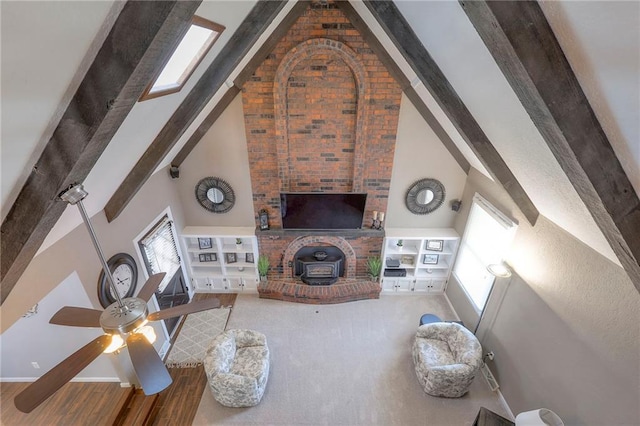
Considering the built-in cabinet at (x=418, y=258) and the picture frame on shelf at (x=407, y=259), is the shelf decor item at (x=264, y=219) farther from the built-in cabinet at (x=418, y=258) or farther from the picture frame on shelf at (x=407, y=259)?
the picture frame on shelf at (x=407, y=259)

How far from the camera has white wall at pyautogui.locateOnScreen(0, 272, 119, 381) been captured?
4309 mm

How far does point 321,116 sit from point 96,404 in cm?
522

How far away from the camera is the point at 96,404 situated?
165 inches

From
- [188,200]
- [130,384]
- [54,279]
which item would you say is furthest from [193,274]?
[54,279]

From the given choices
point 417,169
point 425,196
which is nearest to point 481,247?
point 425,196

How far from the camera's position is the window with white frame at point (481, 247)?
4422 millimetres

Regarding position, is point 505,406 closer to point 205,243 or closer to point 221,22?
point 205,243

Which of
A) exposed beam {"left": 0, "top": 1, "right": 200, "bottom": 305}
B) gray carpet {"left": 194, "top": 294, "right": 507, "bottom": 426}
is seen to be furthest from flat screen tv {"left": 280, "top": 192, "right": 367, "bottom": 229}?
exposed beam {"left": 0, "top": 1, "right": 200, "bottom": 305}

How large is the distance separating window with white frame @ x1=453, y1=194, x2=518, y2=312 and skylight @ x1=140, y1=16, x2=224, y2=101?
13.7 ft

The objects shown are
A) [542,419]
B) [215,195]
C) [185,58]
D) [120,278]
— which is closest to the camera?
[185,58]

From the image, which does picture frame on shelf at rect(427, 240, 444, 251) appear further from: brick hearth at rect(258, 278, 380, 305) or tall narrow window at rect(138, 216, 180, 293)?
tall narrow window at rect(138, 216, 180, 293)

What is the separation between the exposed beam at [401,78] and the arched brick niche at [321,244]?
97.6 inches

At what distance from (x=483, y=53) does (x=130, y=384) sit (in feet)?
18.6

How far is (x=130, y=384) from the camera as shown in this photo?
4320 millimetres
